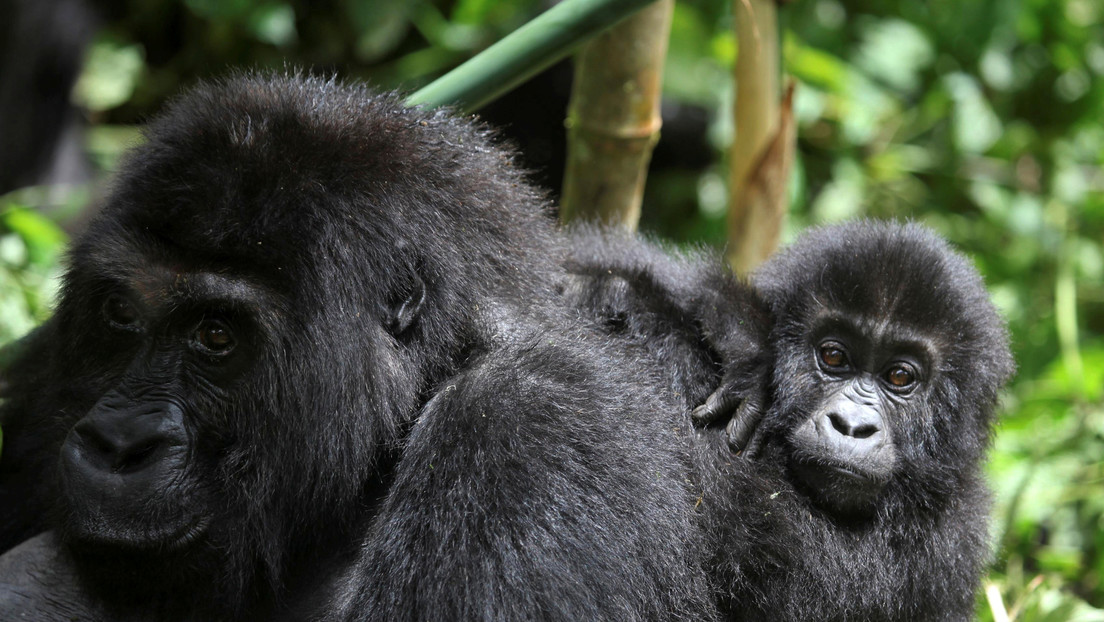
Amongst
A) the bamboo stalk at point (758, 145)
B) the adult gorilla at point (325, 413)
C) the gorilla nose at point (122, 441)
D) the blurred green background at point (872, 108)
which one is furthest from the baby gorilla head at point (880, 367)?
the blurred green background at point (872, 108)

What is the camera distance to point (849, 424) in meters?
2.59

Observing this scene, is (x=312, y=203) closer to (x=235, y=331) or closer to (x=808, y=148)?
(x=235, y=331)

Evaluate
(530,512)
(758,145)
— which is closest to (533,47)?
(530,512)

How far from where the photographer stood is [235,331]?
2227 millimetres

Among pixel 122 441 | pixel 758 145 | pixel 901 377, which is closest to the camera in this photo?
pixel 122 441

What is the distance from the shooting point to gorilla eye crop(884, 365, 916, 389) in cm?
272

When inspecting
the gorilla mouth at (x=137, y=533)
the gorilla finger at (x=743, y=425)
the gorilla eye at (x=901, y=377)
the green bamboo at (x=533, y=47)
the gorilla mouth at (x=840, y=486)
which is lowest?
the gorilla mouth at (x=137, y=533)

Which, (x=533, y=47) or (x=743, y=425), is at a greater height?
(x=533, y=47)

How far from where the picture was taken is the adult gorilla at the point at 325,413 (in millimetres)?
2162

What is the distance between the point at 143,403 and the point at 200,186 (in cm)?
46

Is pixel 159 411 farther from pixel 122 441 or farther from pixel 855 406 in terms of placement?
pixel 855 406

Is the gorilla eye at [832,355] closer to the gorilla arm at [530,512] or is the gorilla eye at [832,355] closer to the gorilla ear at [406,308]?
the gorilla arm at [530,512]

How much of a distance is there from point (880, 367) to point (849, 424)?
0.23m

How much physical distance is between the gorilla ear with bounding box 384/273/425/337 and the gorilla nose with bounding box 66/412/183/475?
19.3 inches
